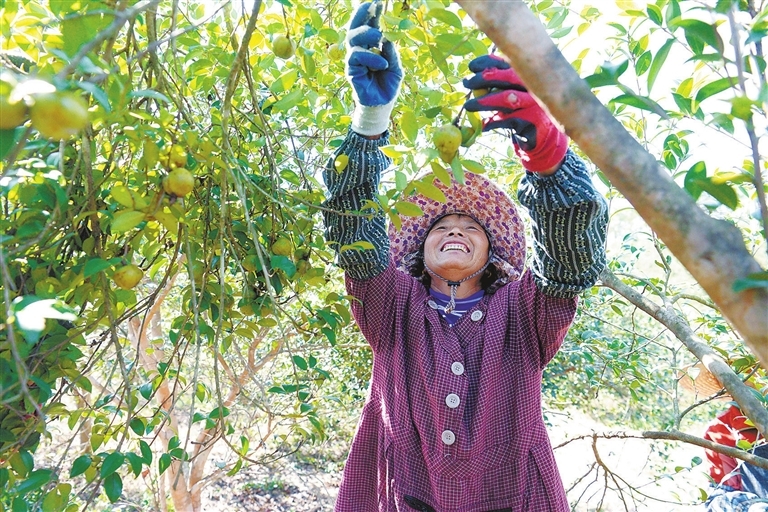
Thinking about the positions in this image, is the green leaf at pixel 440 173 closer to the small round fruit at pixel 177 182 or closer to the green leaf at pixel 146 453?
the small round fruit at pixel 177 182

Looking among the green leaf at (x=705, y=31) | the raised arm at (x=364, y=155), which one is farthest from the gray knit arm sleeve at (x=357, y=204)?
the green leaf at (x=705, y=31)

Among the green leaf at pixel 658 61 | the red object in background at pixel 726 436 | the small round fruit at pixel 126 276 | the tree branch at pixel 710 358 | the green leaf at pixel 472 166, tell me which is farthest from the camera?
the red object in background at pixel 726 436

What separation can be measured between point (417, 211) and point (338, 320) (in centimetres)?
44

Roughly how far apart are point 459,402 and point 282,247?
58cm

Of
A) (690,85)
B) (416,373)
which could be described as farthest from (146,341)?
(690,85)

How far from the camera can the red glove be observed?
943 millimetres

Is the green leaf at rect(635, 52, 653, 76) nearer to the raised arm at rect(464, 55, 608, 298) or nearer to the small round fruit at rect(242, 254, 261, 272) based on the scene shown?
the raised arm at rect(464, 55, 608, 298)

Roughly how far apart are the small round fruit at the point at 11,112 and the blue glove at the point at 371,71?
69cm

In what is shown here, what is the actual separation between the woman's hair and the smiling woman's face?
7cm

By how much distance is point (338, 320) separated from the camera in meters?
1.41

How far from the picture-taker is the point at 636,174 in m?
0.54

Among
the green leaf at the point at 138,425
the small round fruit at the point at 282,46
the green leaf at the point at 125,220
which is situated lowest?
the green leaf at the point at 138,425

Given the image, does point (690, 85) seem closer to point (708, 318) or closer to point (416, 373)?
point (416, 373)

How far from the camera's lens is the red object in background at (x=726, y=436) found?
93.9 inches
